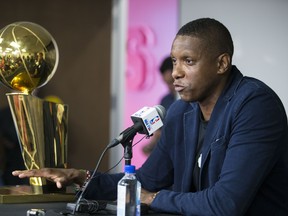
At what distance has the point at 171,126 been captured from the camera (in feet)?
8.46

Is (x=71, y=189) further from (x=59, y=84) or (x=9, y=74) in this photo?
(x=59, y=84)

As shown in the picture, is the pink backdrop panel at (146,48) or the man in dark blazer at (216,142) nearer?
the man in dark blazer at (216,142)

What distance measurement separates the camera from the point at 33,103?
8.49ft

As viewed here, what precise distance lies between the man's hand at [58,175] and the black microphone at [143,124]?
0.48 meters

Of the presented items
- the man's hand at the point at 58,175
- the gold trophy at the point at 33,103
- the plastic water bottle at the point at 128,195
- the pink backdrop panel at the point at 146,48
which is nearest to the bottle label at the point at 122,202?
the plastic water bottle at the point at 128,195

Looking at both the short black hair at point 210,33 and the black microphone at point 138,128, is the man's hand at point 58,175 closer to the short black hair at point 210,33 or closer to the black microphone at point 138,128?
the black microphone at point 138,128

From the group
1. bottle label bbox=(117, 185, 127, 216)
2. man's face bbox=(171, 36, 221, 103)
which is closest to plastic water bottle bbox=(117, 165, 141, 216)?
bottle label bbox=(117, 185, 127, 216)

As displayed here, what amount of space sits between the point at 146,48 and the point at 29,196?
4.50 meters

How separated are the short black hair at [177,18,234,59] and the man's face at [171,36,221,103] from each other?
2 cm

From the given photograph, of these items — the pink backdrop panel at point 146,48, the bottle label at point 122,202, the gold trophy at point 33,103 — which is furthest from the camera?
the pink backdrop panel at point 146,48

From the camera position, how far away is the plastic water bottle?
2.00m

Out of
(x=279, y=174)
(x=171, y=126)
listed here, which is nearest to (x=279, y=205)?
(x=279, y=174)

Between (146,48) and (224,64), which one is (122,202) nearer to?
(224,64)

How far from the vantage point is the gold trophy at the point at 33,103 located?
2.58 metres
